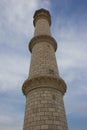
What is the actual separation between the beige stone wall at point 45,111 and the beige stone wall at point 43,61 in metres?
1.36

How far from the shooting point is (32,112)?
10.2 meters

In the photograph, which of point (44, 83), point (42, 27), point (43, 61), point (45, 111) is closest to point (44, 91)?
point (44, 83)

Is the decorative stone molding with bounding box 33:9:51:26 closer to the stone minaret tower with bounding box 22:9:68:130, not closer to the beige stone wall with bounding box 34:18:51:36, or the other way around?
the beige stone wall with bounding box 34:18:51:36

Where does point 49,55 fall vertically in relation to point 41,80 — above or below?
above

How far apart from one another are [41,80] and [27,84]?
1.08 metres

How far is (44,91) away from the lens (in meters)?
10.8

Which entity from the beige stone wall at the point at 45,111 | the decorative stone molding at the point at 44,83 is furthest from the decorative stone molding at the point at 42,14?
the beige stone wall at the point at 45,111

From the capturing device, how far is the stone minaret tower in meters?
9.79

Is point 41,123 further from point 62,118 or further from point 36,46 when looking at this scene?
point 36,46

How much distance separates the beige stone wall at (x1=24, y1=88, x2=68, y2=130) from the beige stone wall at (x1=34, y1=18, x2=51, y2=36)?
571 cm

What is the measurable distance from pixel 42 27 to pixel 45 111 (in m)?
8.07

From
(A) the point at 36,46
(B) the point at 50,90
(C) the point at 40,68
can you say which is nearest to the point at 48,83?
(B) the point at 50,90

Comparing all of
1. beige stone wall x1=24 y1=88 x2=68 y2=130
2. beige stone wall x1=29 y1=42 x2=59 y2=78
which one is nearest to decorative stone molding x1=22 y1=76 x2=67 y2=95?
beige stone wall x1=24 y1=88 x2=68 y2=130

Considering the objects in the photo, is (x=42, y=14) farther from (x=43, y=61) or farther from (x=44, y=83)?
(x=44, y=83)
